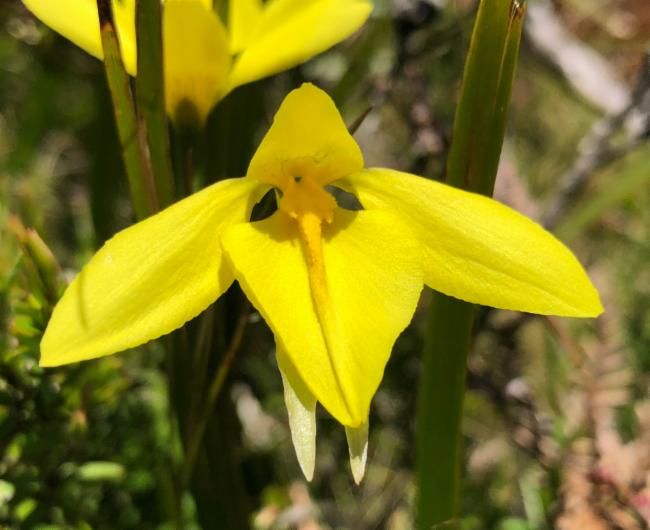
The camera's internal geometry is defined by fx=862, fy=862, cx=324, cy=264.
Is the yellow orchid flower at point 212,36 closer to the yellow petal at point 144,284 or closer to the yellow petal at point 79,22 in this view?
the yellow petal at point 79,22

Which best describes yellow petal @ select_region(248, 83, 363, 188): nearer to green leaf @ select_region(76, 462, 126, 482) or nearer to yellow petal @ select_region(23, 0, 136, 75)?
yellow petal @ select_region(23, 0, 136, 75)

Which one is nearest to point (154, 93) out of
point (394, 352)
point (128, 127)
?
point (128, 127)

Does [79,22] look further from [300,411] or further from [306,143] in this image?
[300,411]

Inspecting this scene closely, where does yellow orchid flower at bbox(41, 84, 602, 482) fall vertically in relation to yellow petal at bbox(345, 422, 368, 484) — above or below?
above

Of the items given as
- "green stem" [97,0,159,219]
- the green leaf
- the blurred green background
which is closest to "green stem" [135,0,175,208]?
"green stem" [97,0,159,219]

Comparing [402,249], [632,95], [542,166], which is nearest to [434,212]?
[402,249]

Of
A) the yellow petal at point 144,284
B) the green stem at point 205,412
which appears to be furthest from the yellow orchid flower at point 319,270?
the green stem at point 205,412
